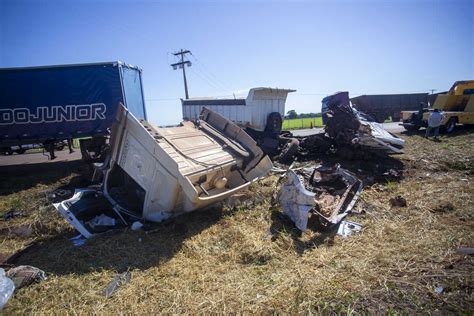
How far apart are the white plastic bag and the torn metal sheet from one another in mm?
7430

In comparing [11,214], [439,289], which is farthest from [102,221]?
[439,289]

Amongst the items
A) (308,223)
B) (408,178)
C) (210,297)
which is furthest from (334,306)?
(408,178)

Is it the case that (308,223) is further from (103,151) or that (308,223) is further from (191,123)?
(103,151)

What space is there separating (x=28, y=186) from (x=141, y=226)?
507cm

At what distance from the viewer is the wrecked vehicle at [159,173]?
11.9 feet

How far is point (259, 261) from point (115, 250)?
6.02ft

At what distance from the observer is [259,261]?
10.6 ft

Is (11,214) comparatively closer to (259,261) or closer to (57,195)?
(57,195)

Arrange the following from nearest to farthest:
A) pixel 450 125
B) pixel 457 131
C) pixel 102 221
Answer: pixel 102 221
pixel 450 125
pixel 457 131

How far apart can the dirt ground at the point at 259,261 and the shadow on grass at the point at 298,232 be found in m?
0.02

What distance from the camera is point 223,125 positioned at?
5.77 meters

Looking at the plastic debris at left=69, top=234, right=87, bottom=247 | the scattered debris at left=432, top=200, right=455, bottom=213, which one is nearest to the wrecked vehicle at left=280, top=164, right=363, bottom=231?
the scattered debris at left=432, top=200, right=455, bottom=213

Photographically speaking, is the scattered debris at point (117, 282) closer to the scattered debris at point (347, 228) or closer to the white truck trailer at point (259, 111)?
the scattered debris at point (347, 228)

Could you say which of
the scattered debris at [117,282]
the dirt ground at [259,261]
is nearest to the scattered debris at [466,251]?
the dirt ground at [259,261]
